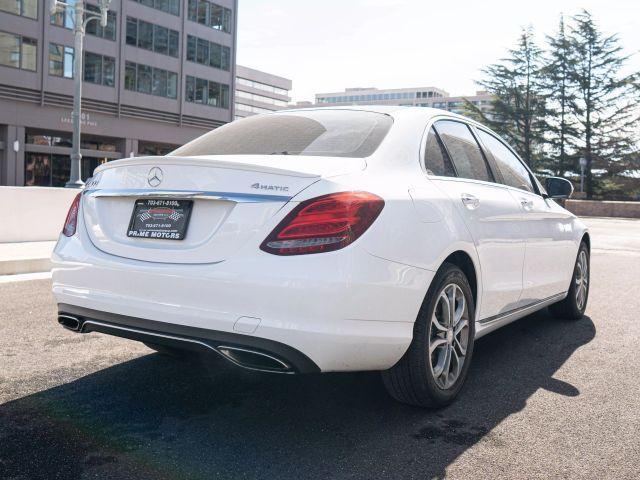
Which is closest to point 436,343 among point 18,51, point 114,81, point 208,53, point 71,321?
point 71,321

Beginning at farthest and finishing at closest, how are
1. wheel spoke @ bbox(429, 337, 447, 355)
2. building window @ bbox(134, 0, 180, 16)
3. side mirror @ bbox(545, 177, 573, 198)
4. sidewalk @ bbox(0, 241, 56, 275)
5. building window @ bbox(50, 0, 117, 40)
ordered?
building window @ bbox(134, 0, 180, 16)
building window @ bbox(50, 0, 117, 40)
sidewalk @ bbox(0, 241, 56, 275)
side mirror @ bbox(545, 177, 573, 198)
wheel spoke @ bbox(429, 337, 447, 355)

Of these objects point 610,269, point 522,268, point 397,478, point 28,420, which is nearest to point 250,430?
point 397,478

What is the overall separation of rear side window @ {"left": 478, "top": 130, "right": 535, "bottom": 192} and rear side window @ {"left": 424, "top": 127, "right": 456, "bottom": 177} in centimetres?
80

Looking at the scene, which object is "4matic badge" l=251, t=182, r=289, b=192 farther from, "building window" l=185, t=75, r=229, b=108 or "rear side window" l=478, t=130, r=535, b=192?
"building window" l=185, t=75, r=229, b=108

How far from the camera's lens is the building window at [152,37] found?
1661 inches

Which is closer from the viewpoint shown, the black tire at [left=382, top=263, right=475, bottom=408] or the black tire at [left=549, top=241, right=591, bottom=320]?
the black tire at [left=382, top=263, right=475, bottom=408]

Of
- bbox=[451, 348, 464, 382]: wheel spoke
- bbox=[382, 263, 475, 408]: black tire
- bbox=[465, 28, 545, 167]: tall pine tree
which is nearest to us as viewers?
bbox=[382, 263, 475, 408]: black tire

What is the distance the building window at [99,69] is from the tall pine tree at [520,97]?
103 ft

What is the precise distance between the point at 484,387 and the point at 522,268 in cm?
91

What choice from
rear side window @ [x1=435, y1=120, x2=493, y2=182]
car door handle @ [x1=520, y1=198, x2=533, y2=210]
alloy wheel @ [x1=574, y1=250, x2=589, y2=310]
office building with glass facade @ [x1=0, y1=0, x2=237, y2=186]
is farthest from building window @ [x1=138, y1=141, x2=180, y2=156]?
rear side window @ [x1=435, y1=120, x2=493, y2=182]

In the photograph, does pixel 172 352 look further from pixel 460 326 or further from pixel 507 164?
pixel 507 164

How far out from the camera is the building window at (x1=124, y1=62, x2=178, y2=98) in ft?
139

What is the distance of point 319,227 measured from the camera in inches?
106

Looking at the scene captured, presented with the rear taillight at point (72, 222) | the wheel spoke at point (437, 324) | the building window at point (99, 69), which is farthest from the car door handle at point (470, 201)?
the building window at point (99, 69)
